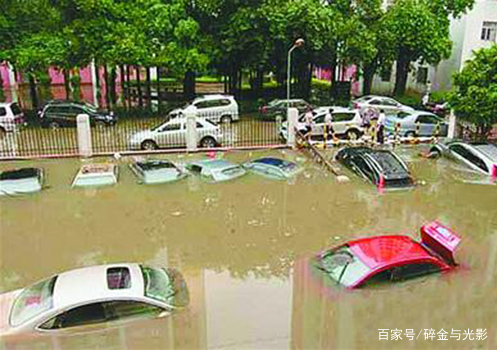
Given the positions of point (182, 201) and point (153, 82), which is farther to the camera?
point (153, 82)

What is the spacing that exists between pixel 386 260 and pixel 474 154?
32.1 ft

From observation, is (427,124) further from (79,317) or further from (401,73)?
(79,317)

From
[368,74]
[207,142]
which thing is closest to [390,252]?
[207,142]

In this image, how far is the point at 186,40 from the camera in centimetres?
2564

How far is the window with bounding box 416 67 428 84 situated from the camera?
3591 centimetres

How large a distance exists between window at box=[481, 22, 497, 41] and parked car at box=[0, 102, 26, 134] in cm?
2681

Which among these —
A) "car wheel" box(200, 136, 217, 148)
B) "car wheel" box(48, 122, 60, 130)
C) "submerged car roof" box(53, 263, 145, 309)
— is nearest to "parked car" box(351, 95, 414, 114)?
"car wheel" box(200, 136, 217, 148)

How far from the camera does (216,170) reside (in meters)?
17.1

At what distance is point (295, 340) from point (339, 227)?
209 inches

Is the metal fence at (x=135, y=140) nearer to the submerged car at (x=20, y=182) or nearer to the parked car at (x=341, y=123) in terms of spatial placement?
the parked car at (x=341, y=123)

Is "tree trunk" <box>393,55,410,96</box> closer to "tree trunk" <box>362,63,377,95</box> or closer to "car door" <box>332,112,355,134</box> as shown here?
"tree trunk" <box>362,63,377,95</box>

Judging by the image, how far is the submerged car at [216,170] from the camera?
1692 cm

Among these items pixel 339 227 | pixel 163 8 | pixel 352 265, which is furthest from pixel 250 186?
pixel 163 8

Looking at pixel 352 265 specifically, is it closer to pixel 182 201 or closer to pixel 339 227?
pixel 339 227
